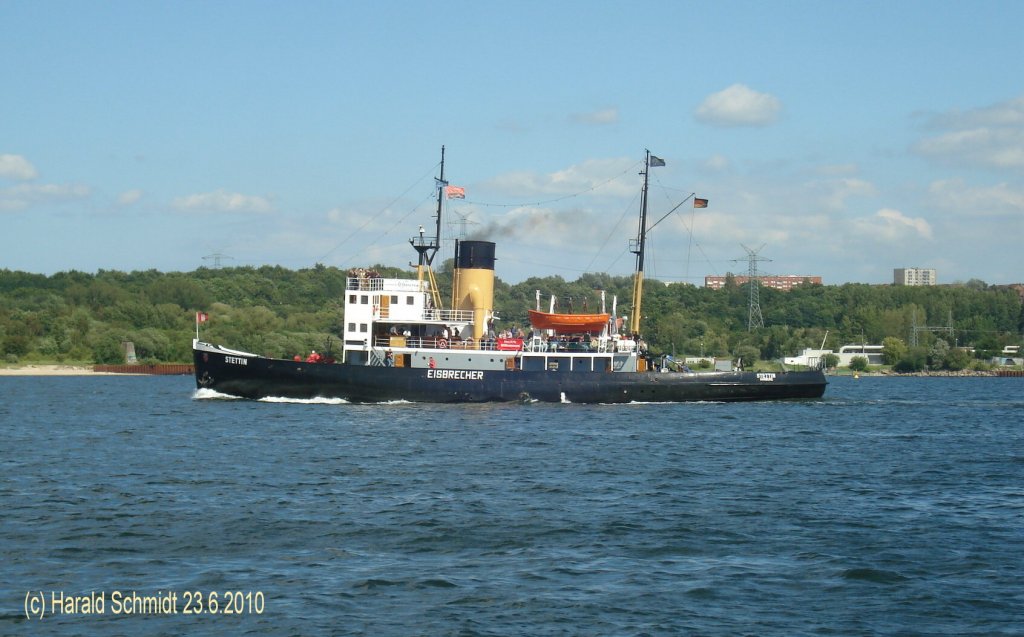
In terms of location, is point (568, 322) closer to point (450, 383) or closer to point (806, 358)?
point (450, 383)

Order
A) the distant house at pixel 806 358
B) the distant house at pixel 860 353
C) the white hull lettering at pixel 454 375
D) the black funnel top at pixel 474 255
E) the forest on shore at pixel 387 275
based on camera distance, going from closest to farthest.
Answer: the white hull lettering at pixel 454 375 → the black funnel top at pixel 474 255 → the forest on shore at pixel 387 275 → the distant house at pixel 806 358 → the distant house at pixel 860 353

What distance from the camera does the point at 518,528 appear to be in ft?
71.0

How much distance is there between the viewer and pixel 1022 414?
54656 millimetres

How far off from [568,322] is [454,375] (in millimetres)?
6369

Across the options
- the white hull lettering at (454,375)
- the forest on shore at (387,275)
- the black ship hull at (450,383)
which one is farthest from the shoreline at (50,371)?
the white hull lettering at (454,375)

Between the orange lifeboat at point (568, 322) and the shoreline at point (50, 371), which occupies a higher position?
the orange lifeboat at point (568, 322)

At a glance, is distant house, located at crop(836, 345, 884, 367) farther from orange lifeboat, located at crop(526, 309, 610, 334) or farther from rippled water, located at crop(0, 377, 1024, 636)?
rippled water, located at crop(0, 377, 1024, 636)

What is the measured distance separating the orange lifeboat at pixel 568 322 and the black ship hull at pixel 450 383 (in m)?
2.76

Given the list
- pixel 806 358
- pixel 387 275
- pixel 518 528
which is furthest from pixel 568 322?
pixel 806 358

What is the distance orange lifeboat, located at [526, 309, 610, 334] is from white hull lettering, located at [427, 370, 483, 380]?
4791 millimetres

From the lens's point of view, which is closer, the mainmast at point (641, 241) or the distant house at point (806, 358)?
the mainmast at point (641, 241)

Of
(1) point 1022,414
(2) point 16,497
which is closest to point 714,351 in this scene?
(1) point 1022,414

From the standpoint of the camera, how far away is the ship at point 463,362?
161ft

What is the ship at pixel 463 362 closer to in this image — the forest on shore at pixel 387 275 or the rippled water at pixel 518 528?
the rippled water at pixel 518 528
